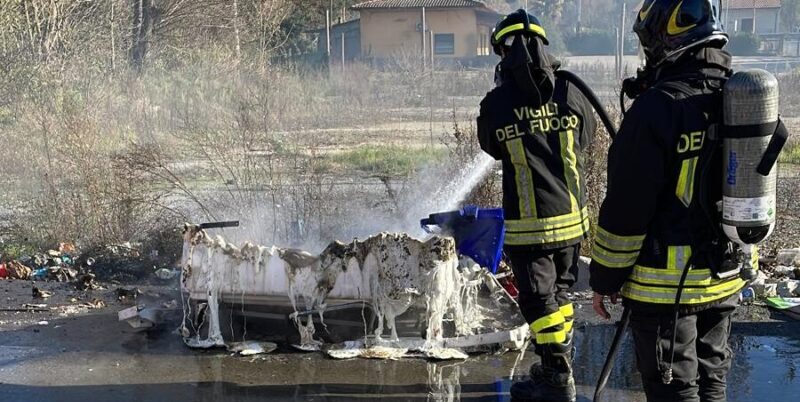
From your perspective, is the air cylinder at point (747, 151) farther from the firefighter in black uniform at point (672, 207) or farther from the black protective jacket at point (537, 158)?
the black protective jacket at point (537, 158)

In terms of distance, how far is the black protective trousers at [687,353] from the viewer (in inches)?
112

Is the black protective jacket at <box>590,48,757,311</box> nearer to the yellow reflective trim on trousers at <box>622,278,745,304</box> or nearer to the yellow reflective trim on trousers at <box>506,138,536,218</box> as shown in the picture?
the yellow reflective trim on trousers at <box>622,278,745,304</box>

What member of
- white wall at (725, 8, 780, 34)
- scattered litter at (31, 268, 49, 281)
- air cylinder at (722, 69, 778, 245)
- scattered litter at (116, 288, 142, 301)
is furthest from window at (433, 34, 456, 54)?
air cylinder at (722, 69, 778, 245)

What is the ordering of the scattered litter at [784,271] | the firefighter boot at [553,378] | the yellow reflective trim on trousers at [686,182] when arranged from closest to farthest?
the yellow reflective trim on trousers at [686,182], the firefighter boot at [553,378], the scattered litter at [784,271]

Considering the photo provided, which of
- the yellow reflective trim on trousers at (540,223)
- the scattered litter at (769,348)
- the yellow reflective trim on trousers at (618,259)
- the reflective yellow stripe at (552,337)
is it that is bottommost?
the scattered litter at (769,348)

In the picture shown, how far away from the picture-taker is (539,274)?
396 centimetres

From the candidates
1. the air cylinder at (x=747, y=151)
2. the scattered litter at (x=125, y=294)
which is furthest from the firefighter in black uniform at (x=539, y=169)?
the scattered litter at (x=125, y=294)

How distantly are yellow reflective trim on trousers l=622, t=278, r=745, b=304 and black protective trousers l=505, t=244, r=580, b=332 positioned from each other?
1.04 meters

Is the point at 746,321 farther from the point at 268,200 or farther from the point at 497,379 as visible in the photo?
the point at 268,200

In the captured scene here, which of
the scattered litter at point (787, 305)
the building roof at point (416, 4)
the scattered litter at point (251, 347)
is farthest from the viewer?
the building roof at point (416, 4)

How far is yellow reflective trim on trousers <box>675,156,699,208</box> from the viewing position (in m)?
2.77

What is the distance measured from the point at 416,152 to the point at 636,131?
29.1 feet

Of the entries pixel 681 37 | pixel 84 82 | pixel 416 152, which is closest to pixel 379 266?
pixel 681 37

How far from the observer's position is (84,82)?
11852 millimetres
